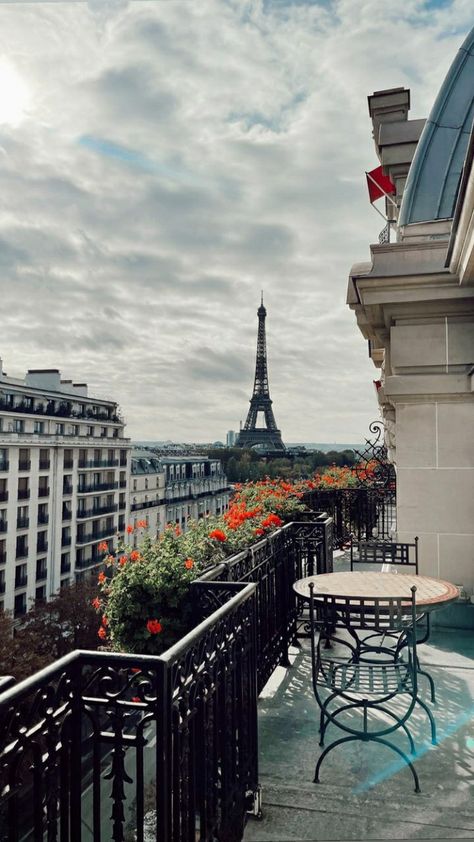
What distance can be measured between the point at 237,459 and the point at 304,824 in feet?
303

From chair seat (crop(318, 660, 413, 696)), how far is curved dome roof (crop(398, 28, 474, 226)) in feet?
15.9

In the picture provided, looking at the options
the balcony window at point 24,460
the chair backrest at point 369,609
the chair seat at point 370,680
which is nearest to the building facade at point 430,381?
the chair backrest at point 369,609

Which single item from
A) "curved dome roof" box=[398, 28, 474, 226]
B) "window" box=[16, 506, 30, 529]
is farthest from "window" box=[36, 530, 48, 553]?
"curved dome roof" box=[398, 28, 474, 226]

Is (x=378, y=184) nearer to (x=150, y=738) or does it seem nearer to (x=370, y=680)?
(x=370, y=680)

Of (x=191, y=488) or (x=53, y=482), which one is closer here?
(x=53, y=482)

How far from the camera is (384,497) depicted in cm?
1045

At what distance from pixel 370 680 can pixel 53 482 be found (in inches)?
1615

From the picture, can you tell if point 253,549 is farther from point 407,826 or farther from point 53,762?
point 53,762

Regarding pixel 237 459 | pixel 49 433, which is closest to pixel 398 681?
pixel 49 433

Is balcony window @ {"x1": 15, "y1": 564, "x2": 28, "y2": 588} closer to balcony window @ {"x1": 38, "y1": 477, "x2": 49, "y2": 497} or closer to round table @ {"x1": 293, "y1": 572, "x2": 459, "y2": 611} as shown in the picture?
balcony window @ {"x1": 38, "y1": 477, "x2": 49, "y2": 497}

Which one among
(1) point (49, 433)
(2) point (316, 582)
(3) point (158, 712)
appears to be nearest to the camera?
(3) point (158, 712)

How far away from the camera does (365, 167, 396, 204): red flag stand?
853 cm

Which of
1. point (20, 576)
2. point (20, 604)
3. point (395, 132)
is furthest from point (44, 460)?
point (395, 132)

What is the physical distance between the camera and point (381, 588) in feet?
12.4
